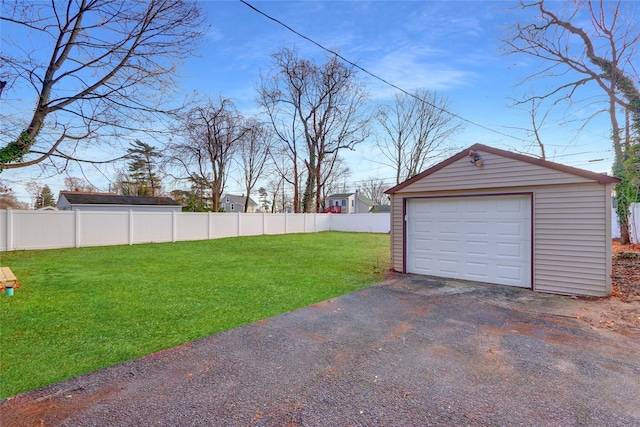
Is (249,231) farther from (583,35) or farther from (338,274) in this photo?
(583,35)

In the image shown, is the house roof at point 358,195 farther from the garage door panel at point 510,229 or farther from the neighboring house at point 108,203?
the garage door panel at point 510,229

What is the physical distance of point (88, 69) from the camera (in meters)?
6.81

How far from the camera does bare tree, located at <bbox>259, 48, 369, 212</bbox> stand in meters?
21.8

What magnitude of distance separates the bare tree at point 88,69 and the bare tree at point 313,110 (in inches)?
591

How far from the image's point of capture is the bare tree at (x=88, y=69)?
6.06 metres

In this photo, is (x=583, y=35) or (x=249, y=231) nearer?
(x=583, y=35)

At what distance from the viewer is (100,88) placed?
6906 millimetres

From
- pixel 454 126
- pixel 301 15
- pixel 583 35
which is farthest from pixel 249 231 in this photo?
pixel 454 126

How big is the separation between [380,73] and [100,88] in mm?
6913

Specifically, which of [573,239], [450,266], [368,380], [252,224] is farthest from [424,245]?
[252,224]

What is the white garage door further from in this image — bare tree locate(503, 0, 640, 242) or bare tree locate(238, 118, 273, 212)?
bare tree locate(238, 118, 273, 212)

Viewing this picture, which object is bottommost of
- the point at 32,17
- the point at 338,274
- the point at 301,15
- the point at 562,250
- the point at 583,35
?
the point at 338,274

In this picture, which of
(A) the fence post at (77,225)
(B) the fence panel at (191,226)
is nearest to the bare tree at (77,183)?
(A) the fence post at (77,225)

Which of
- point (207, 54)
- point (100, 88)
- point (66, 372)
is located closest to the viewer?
point (66, 372)
